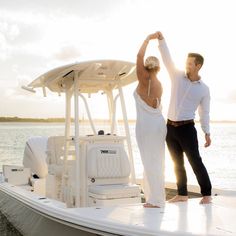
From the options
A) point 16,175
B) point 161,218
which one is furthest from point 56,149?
point 161,218

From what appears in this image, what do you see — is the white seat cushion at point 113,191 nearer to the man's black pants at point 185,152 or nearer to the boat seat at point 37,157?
the man's black pants at point 185,152

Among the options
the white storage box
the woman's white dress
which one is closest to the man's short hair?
the woman's white dress

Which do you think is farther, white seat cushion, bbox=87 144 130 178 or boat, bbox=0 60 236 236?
white seat cushion, bbox=87 144 130 178

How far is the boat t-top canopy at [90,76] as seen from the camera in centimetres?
593

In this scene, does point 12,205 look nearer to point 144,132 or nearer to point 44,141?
point 44,141

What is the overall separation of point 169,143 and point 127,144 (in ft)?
4.56

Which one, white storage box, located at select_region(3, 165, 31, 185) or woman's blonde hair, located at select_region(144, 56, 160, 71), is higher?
woman's blonde hair, located at select_region(144, 56, 160, 71)

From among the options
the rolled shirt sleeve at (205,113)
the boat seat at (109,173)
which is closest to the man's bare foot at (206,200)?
the rolled shirt sleeve at (205,113)

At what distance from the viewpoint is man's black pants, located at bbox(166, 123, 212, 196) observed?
489 cm

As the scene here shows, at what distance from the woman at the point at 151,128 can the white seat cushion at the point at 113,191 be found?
0.74 meters

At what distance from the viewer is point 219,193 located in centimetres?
596

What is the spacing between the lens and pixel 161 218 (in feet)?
13.8

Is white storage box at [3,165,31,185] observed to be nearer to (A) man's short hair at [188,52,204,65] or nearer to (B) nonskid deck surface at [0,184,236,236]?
(B) nonskid deck surface at [0,184,236,236]

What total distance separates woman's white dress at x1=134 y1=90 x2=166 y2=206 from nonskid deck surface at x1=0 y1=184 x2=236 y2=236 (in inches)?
7.2
